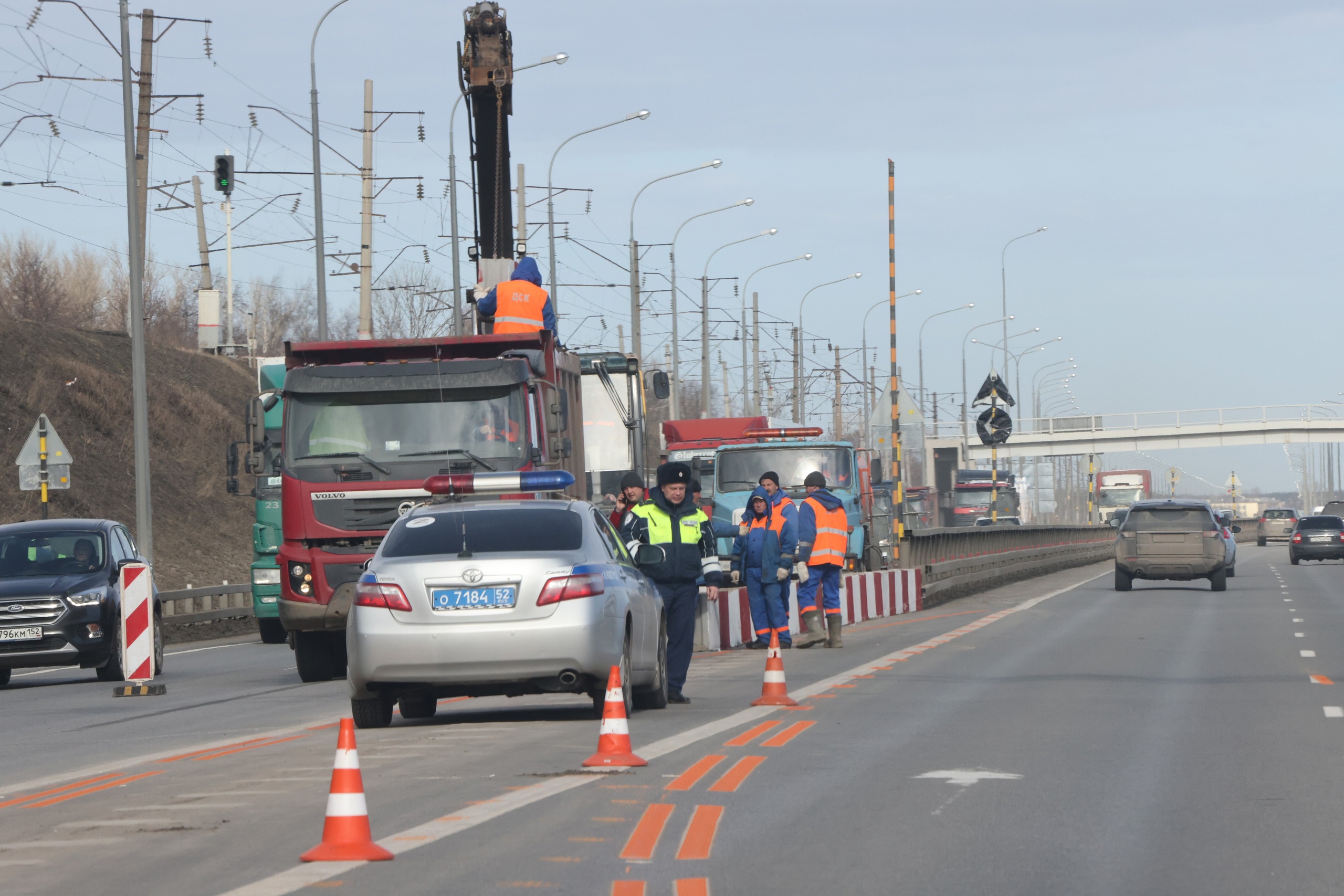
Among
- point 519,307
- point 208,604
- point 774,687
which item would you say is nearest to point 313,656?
point 519,307

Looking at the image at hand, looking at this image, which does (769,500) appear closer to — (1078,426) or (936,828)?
(936,828)

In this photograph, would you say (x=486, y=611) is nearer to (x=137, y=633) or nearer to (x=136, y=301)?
(x=137, y=633)

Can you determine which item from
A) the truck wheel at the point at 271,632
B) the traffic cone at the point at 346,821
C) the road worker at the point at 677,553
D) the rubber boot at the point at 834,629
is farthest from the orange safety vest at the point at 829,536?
the traffic cone at the point at 346,821

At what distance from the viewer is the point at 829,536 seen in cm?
2119

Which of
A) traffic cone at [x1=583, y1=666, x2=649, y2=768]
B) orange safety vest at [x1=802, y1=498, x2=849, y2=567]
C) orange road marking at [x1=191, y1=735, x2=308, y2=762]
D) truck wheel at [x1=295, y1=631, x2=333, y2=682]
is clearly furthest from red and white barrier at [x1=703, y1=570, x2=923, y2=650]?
traffic cone at [x1=583, y1=666, x2=649, y2=768]

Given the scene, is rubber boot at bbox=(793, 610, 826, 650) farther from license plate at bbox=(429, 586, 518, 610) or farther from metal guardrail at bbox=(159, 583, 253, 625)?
metal guardrail at bbox=(159, 583, 253, 625)

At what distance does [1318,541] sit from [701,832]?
53.3 meters

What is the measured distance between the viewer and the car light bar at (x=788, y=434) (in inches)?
1216

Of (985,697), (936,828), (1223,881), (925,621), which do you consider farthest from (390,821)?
(925,621)

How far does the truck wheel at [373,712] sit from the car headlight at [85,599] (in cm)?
779

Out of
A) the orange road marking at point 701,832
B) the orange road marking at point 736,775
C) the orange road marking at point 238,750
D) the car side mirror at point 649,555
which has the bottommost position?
the orange road marking at point 238,750

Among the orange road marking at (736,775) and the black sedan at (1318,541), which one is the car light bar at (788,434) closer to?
the orange road marking at (736,775)

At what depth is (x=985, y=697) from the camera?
1445 centimetres

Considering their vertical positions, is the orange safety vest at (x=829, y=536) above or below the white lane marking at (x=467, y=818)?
above
